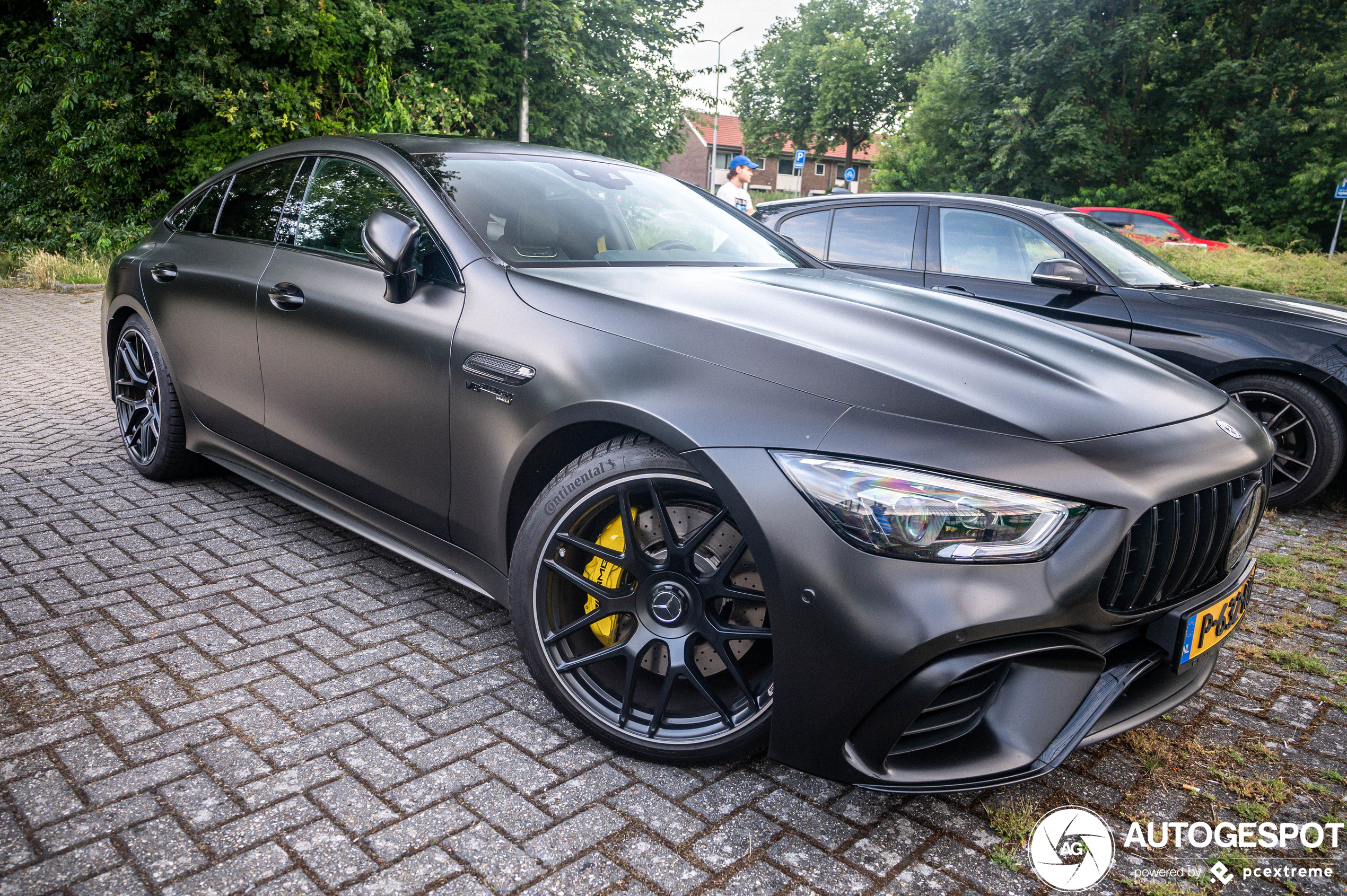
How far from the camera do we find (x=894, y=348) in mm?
2135

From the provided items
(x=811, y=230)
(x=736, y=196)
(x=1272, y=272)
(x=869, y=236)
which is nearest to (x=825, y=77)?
(x=736, y=196)

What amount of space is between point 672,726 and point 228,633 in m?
1.61

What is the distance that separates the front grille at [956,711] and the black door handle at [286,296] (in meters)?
2.51

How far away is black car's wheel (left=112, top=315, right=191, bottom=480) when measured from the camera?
405cm

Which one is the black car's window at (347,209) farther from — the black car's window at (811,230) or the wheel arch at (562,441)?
the black car's window at (811,230)

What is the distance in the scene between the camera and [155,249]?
13.8ft

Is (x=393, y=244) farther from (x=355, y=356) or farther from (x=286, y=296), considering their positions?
(x=286, y=296)

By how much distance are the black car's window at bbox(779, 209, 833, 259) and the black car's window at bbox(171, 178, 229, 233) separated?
371cm

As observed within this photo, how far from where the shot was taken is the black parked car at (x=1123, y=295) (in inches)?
186

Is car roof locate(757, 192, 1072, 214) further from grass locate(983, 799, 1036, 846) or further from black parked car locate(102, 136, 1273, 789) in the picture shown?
grass locate(983, 799, 1036, 846)

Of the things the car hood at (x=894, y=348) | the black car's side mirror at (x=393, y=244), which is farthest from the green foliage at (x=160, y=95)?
the car hood at (x=894, y=348)

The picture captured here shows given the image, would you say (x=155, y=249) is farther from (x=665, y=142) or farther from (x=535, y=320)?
(x=665, y=142)

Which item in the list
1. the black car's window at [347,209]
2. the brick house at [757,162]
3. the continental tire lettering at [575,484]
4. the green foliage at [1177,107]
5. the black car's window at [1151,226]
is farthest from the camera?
the brick house at [757,162]

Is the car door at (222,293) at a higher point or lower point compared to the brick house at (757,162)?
lower
